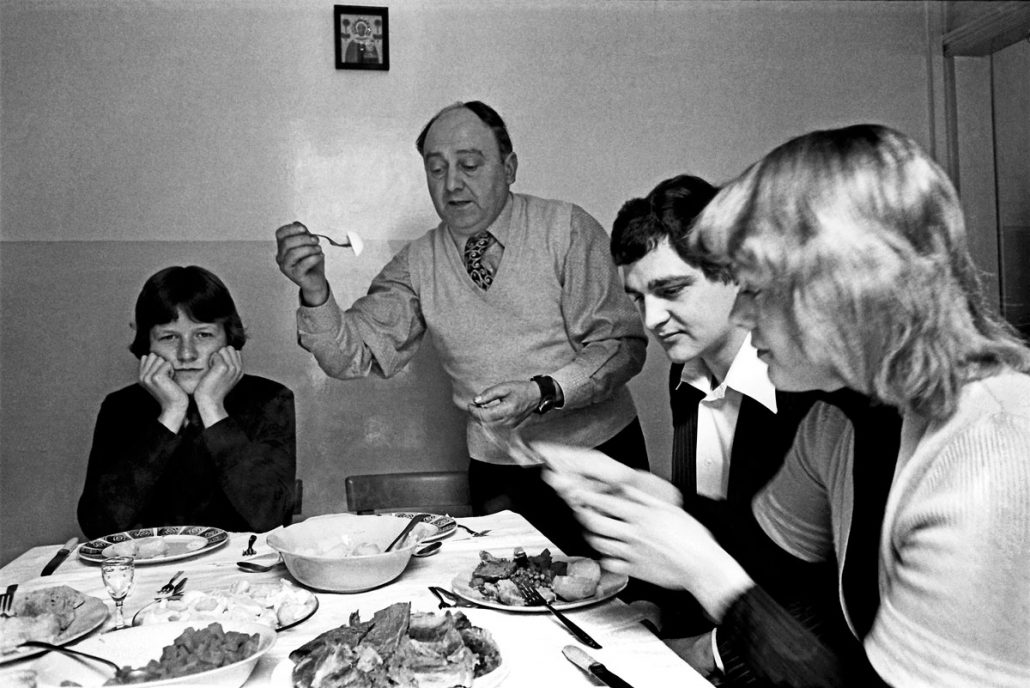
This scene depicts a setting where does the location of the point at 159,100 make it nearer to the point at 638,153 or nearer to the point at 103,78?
the point at 103,78

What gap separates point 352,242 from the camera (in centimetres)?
134

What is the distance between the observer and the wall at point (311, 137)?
1232mm

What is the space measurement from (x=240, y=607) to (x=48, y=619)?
0.60 ft

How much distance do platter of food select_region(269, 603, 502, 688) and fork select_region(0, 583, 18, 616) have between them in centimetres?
41

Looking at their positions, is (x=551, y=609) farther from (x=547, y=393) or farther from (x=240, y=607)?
(x=547, y=393)

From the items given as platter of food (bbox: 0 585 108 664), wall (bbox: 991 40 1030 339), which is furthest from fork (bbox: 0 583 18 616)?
wall (bbox: 991 40 1030 339)

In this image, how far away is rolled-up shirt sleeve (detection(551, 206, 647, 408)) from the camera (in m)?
1.38

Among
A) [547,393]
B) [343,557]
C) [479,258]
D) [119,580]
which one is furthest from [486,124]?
[119,580]

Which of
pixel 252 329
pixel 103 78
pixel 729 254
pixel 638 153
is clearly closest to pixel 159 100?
pixel 103 78

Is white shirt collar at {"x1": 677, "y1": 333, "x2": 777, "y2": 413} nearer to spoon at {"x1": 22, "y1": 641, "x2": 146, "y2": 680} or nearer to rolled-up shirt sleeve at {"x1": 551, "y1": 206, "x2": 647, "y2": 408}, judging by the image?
rolled-up shirt sleeve at {"x1": 551, "y1": 206, "x2": 647, "y2": 408}

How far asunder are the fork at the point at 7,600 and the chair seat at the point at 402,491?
1.61 ft

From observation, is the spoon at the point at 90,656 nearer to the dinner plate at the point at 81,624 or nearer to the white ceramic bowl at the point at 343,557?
the dinner plate at the point at 81,624

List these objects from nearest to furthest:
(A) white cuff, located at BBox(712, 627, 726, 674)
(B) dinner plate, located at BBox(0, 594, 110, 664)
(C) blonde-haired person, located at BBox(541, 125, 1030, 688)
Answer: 1. (C) blonde-haired person, located at BBox(541, 125, 1030, 688)
2. (B) dinner plate, located at BBox(0, 594, 110, 664)
3. (A) white cuff, located at BBox(712, 627, 726, 674)

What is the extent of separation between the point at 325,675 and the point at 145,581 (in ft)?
1.65
